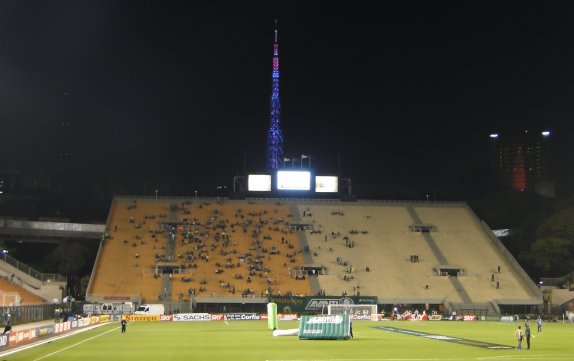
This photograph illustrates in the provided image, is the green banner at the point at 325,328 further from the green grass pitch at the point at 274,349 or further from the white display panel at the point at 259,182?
the white display panel at the point at 259,182

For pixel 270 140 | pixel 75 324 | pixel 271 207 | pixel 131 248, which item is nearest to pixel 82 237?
pixel 131 248

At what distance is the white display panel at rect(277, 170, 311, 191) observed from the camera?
372ft

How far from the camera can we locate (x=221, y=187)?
453 ft

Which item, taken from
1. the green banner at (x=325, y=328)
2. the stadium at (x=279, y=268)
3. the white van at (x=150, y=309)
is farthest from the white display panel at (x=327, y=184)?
the green banner at (x=325, y=328)

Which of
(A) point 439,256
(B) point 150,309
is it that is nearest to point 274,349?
(B) point 150,309

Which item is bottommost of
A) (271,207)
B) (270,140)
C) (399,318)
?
(399,318)

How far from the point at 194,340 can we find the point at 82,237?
6562cm

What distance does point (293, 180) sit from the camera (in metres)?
114

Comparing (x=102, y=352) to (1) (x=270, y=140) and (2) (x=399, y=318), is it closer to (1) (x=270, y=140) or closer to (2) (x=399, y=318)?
(2) (x=399, y=318)

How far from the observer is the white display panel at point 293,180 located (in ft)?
372

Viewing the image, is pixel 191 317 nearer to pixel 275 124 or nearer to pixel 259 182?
pixel 259 182

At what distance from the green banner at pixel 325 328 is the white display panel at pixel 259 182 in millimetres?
68312

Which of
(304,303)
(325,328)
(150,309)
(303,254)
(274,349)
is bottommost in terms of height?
(274,349)

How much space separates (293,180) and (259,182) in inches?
213
